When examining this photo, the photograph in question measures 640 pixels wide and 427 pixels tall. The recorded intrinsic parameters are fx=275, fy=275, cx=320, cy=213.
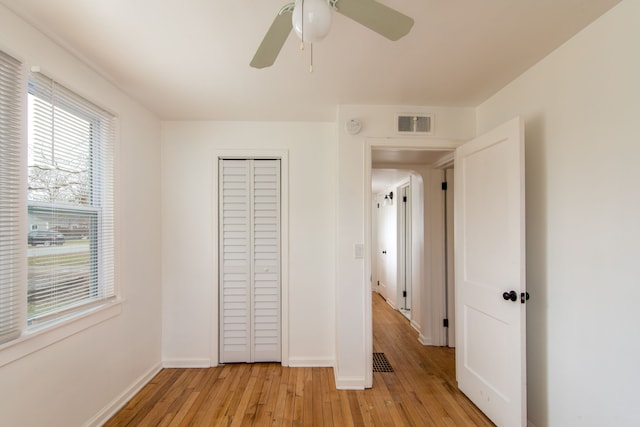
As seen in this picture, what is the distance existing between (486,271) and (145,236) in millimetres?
2882

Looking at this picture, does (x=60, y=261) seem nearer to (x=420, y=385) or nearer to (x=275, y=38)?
(x=275, y=38)

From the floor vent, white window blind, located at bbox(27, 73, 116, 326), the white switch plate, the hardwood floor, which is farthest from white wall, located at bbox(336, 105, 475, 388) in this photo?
white window blind, located at bbox(27, 73, 116, 326)

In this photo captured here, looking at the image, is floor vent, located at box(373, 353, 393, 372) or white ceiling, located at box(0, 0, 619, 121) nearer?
white ceiling, located at box(0, 0, 619, 121)

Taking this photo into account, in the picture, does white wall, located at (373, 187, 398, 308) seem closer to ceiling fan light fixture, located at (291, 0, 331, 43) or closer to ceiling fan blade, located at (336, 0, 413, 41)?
ceiling fan blade, located at (336, 0, 413, 41)

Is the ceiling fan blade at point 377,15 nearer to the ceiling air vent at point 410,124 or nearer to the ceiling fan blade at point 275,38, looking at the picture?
the ceiling fan blade at point 275,38

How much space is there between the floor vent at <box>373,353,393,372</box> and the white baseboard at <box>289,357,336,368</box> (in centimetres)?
45

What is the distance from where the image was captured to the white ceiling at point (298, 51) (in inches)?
53.9

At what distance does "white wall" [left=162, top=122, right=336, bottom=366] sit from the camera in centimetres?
278

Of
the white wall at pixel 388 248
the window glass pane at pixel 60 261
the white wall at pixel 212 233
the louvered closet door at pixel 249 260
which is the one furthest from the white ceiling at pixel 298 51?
the white wall at pixel 388 248

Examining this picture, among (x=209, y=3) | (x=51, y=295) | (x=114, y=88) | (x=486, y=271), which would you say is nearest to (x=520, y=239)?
(x=486, y=271)

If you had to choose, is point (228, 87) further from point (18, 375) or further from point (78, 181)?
point (18, 375)

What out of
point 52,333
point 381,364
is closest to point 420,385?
point 381,364

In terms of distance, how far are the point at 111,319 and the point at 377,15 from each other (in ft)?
8.43

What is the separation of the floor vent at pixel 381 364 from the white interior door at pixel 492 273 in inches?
26.2
